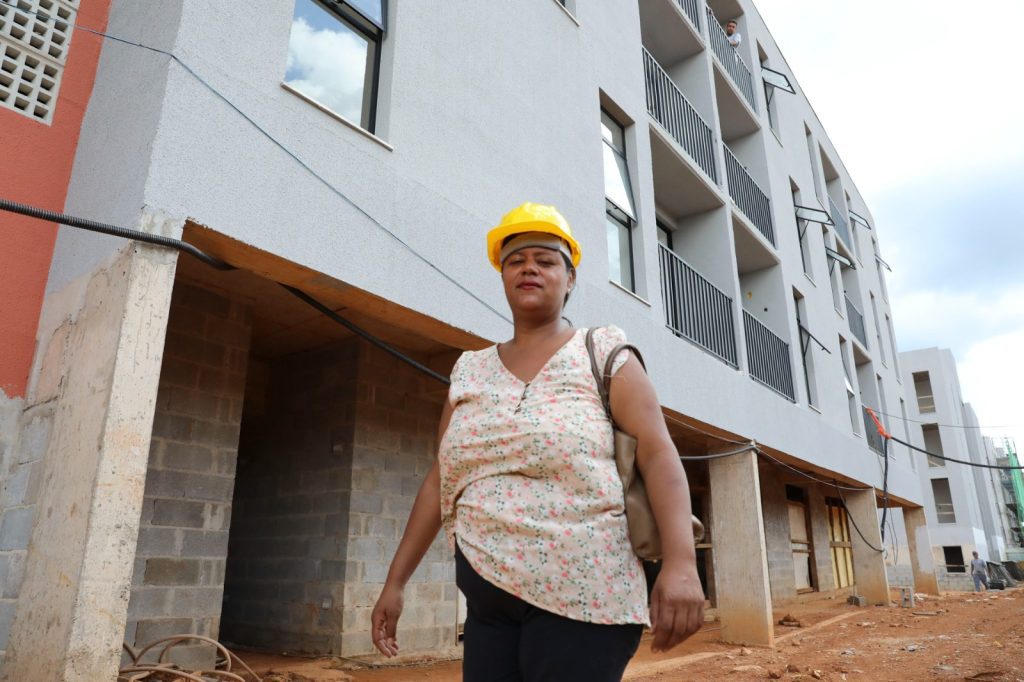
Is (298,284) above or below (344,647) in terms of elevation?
above

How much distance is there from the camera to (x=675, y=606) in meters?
1.59

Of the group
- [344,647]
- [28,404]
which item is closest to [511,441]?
[28,404]

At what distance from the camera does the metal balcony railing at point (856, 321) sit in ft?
62.4

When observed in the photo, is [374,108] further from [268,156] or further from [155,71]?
[155,71]

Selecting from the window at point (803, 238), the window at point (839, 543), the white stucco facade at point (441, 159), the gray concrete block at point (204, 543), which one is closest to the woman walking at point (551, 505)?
the white stucco facade at point (441, 159)

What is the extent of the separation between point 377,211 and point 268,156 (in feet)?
2.72

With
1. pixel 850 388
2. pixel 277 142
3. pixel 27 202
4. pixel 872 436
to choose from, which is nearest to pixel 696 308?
pixel 277 142

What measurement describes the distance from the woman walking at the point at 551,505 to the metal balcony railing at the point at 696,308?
278 inches

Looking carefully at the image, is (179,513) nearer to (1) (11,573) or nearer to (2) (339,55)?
(1) (11,573)

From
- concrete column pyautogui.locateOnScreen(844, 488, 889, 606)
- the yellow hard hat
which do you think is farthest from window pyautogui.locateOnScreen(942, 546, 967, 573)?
the yellow hard hat

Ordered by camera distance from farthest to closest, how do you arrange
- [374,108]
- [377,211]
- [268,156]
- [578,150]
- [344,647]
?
[578,150] → [344,647] → [374,108] → [377,211] → [268,156]

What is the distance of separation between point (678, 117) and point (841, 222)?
38.1 feet

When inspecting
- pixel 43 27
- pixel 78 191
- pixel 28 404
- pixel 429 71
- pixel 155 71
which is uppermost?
pixel 429 71

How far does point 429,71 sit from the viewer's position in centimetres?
553
